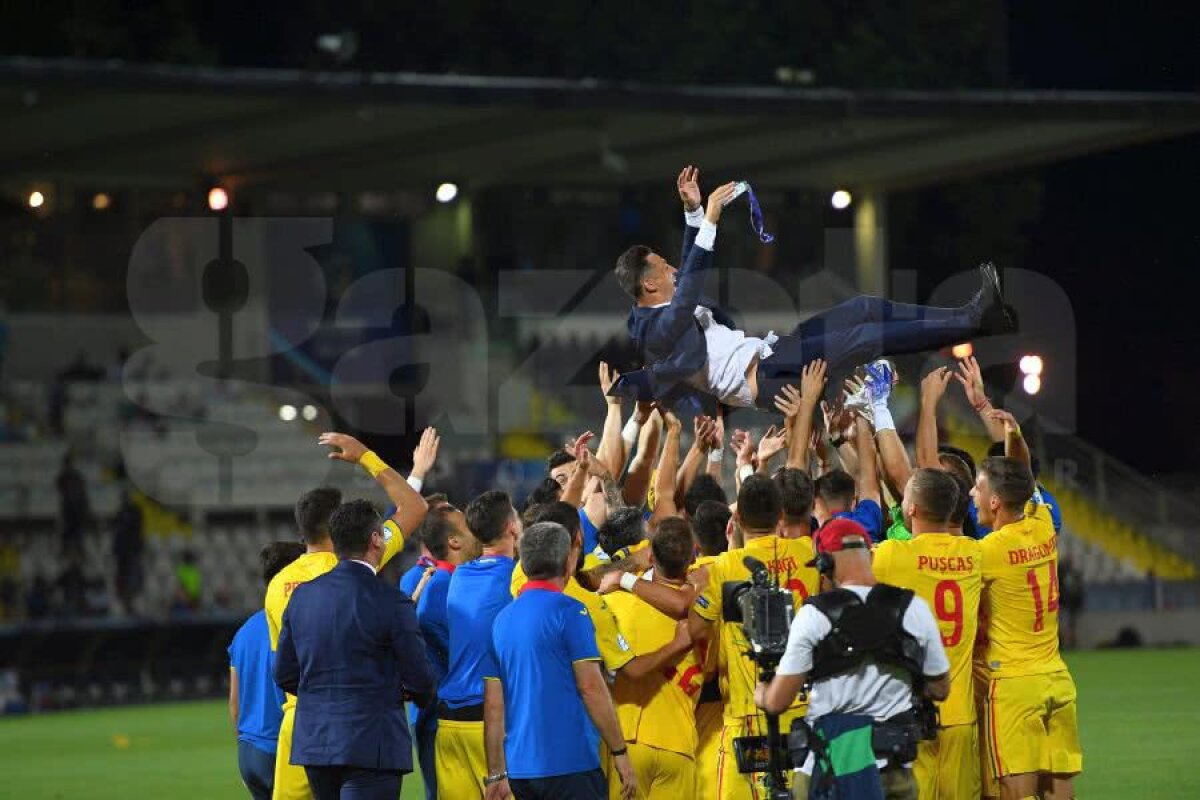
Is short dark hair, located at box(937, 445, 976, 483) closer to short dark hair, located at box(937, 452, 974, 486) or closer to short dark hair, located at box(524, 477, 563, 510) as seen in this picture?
short dark hair, located at box(937, 452, 974, 486)

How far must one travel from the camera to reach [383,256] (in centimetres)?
3069

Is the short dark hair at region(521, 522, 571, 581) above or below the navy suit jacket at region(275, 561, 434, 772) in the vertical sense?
above

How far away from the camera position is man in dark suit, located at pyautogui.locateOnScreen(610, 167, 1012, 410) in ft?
31.5

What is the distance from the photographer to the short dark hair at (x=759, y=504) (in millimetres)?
8367

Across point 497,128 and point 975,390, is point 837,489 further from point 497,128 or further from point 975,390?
point 497,128

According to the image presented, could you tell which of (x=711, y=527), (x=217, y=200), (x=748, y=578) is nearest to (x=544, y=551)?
(x=748, y=578)

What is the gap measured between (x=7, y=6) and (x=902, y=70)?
52.5 ft

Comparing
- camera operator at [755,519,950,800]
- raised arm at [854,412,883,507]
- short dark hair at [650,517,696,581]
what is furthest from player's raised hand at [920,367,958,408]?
camera operator at [755,519,950,800]

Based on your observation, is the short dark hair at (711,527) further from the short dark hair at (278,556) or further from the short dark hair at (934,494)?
the short dark hair at (278,556)

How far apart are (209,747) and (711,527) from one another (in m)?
9.99

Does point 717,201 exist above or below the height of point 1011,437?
above

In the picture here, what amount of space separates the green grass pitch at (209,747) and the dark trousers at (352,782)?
6.04 m

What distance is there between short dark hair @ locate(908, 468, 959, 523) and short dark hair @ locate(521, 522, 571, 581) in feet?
5.40

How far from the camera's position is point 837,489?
9125 mm
